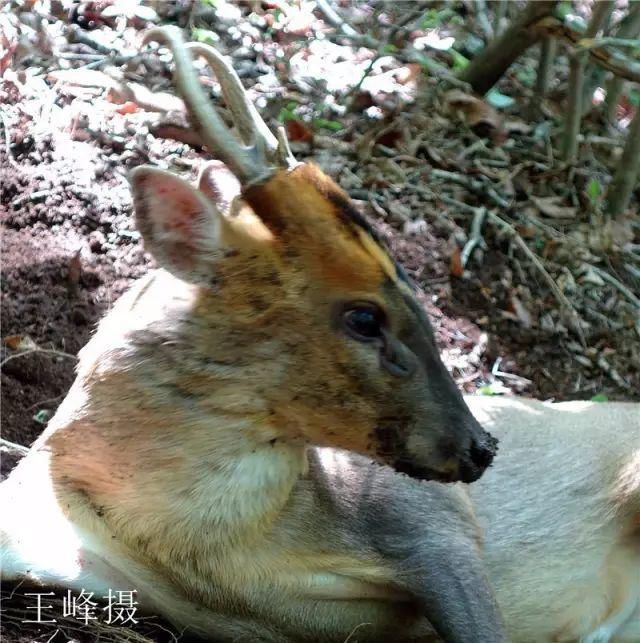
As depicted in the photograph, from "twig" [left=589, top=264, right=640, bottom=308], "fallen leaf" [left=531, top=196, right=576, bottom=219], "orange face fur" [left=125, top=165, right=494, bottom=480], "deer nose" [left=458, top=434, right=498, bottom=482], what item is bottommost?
"twig" [left=589, top=264, right=640, bottom=308]

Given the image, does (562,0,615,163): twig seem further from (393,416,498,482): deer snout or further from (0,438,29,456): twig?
(0,438,29,456): twig

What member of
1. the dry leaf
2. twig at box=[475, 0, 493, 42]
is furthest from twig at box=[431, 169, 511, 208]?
twig at box=[475, 0, 493, 42]

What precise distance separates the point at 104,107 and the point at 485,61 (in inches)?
106

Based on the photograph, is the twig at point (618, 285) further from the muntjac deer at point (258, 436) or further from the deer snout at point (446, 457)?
the deer snout at point (446, 457)

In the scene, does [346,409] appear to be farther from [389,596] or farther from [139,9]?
[139,9]

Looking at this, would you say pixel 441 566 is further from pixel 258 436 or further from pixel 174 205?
pixel 174 205

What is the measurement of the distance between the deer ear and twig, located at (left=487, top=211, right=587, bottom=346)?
3.50 meters

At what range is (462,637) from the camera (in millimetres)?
3371

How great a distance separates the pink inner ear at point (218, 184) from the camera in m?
3.67

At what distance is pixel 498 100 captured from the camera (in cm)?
746

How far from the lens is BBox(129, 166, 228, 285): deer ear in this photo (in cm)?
302

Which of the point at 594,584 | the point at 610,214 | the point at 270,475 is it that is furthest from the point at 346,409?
the point at 610,214

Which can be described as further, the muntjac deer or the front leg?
the front leg
